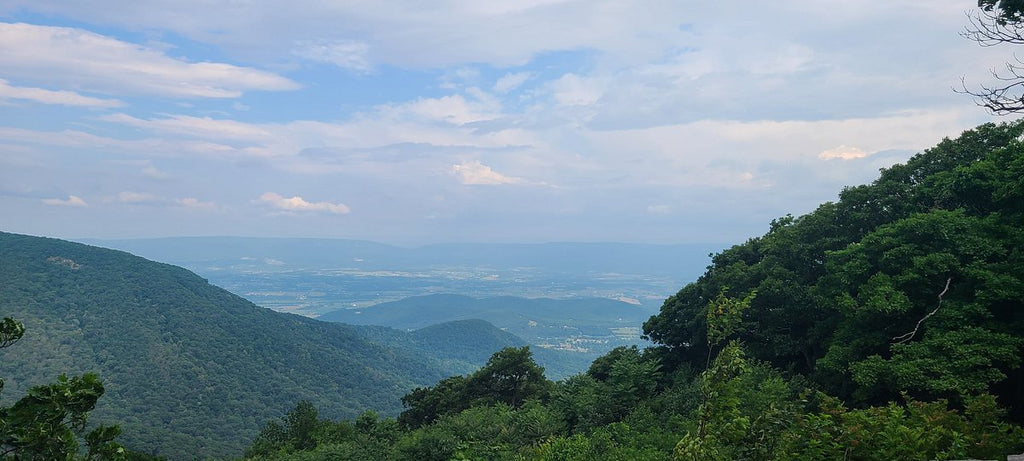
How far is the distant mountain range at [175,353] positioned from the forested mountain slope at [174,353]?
0.21m

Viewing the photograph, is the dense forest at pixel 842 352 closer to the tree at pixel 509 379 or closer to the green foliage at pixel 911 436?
the green foliage at pixel 911 436

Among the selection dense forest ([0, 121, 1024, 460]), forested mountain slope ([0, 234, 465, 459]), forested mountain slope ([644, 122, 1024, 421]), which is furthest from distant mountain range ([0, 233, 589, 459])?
forested mountain slope ([644, 122, 1024, 421])

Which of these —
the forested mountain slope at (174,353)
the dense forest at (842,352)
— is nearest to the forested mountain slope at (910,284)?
the dense forest at (842,352)

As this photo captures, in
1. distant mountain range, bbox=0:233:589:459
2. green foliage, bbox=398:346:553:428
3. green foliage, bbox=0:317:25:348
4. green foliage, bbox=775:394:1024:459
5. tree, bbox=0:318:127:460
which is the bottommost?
distant mountain range, bbox=0:233:589:459

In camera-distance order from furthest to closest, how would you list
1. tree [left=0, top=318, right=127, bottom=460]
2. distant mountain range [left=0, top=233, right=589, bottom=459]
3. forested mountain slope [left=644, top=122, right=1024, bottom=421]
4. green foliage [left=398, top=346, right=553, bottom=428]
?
distant mountain range [left=0, top=233, right=589, bottom=459]
green foliage [left=398, top=346, right=553, bottom=428]
forested mountain slope [left=644, top=122, right=1024, bottom=421]
tree [left=0, top=318, right=127, bottom=460]

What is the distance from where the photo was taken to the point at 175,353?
305 feet

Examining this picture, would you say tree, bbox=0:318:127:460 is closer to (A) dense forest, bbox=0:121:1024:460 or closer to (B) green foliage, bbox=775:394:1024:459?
(A) dense forest, bbox=0:121:1024:460

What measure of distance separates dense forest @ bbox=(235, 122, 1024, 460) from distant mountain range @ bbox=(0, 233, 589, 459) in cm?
5440

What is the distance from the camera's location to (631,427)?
16875 millimetres

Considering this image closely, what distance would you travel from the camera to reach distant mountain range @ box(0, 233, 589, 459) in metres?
76.3

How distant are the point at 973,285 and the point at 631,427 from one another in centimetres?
947

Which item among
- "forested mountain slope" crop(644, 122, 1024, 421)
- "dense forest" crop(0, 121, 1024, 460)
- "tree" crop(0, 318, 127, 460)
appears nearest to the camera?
"tree" crop(0, 318, 127, 460)

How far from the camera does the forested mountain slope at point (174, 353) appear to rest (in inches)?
3007

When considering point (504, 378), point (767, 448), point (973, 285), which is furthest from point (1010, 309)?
point (504, 378)
